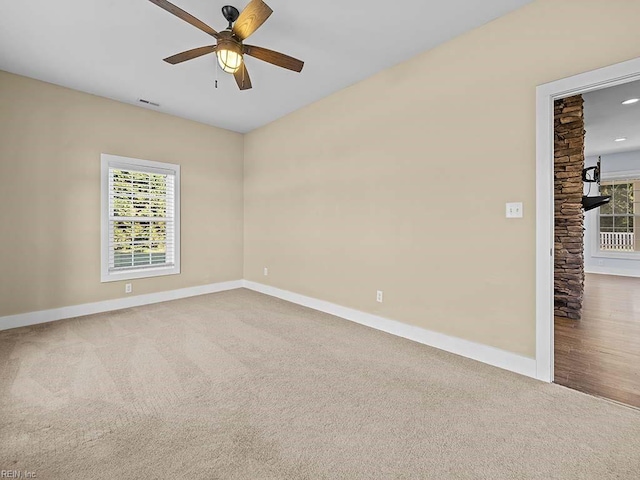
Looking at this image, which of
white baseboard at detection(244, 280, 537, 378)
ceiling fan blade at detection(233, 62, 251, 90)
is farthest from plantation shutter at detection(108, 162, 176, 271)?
ceiling fan blade at detection(233, 62, 251, 90)

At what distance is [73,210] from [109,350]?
2.04m

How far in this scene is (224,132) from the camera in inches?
204

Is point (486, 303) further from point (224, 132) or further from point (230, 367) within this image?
point (224, 132)

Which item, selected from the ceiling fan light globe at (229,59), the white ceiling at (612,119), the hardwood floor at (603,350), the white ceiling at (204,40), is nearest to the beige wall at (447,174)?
the white ceiling at (204,40)

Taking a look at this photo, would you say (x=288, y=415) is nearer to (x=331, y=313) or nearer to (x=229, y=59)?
(x=331, y=313)

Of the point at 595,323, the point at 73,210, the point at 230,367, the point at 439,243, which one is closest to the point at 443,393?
the point at 439,243

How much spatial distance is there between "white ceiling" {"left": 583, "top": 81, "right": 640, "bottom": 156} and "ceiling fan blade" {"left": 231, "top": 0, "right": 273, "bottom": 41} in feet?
13.4

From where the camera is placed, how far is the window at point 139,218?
157 inches

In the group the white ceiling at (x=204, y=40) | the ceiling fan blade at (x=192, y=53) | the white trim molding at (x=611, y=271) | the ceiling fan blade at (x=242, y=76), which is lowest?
the white trim molding at (x=611, y=271)

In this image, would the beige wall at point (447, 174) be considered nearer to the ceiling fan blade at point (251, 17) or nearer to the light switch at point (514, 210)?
the light switch at point (514, 210)

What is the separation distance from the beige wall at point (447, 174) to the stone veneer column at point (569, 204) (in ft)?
6.00

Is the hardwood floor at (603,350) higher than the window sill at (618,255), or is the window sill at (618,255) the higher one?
the window sill at (618,255)

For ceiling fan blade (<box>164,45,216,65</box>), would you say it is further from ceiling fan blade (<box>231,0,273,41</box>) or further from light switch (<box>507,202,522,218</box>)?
light switch (<box>507,202,522,218</box>)

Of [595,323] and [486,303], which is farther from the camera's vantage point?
[595,323]
